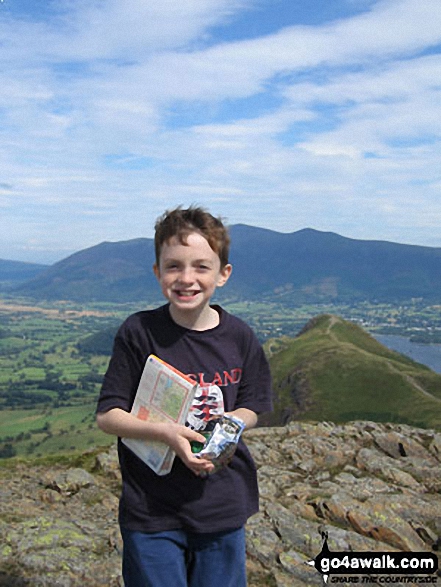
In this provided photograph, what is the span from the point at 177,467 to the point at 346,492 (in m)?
10.9

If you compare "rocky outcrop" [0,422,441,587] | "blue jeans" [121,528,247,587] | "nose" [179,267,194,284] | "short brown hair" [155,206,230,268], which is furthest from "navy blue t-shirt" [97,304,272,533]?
"rocky outcrop" [0,422,441,587]

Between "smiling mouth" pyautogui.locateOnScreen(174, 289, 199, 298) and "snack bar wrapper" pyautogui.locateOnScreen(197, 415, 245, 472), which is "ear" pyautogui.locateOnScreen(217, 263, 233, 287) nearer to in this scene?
"smiling mouth" pyautogui.locateOnScreen(174, 289, 199, 298)

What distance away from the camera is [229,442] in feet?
14.7

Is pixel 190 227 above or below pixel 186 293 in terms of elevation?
above

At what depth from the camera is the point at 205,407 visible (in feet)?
15.8

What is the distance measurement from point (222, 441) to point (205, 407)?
1.50ft

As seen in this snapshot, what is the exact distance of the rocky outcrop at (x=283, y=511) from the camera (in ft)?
30.6

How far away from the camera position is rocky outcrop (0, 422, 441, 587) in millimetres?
9320

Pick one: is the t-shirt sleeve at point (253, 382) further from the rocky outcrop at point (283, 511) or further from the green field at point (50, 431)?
the green field at point (50, 431)

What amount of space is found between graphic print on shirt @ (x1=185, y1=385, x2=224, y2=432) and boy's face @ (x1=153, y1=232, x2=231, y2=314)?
0.82m

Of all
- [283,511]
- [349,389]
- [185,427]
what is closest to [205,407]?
[185,427]

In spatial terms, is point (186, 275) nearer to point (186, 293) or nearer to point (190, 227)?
point (186, 293)

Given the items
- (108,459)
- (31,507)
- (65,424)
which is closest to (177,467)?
(31,507)

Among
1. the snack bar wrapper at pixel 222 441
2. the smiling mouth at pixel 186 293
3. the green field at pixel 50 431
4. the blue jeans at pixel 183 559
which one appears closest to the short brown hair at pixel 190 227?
the smiling mouth at pixel 186 293
